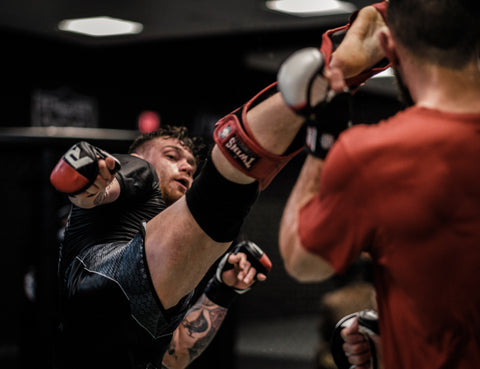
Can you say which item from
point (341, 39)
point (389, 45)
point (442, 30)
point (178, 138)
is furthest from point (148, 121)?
point (442, 30)

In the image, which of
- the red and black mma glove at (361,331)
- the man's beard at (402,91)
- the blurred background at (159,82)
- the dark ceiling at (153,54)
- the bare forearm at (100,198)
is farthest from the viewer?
the dark ceiling at (153,54)

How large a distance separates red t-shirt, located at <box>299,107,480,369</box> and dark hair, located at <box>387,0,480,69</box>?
0.34ft

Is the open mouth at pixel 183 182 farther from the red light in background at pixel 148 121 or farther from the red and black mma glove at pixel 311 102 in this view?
the red light in background at pixel 148 121

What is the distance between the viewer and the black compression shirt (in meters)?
1.74

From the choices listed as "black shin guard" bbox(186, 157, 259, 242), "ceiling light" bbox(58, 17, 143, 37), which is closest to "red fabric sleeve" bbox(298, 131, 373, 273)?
"black shin guard" bbox(186, 157, 259, 242)

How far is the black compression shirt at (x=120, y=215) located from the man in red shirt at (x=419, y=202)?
0.71m

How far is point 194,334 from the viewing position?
2205mm

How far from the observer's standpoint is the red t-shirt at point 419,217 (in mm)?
1041

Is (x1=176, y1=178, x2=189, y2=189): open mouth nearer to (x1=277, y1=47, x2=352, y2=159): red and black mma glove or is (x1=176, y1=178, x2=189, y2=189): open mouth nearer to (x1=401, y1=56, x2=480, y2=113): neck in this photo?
(x1=277, y1=47, x2=352, y2=159): red and black mma glove

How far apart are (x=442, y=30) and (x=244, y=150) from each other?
46cm

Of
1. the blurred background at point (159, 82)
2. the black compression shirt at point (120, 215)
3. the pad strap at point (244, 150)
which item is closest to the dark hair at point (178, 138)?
the black compression shirt at point (120, 215)

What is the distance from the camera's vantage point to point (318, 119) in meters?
1.17

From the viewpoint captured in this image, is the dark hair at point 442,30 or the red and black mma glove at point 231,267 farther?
the red and black mma glove at point 231,267

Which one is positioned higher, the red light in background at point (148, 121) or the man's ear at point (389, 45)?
the man's ear at point (389, 45)
